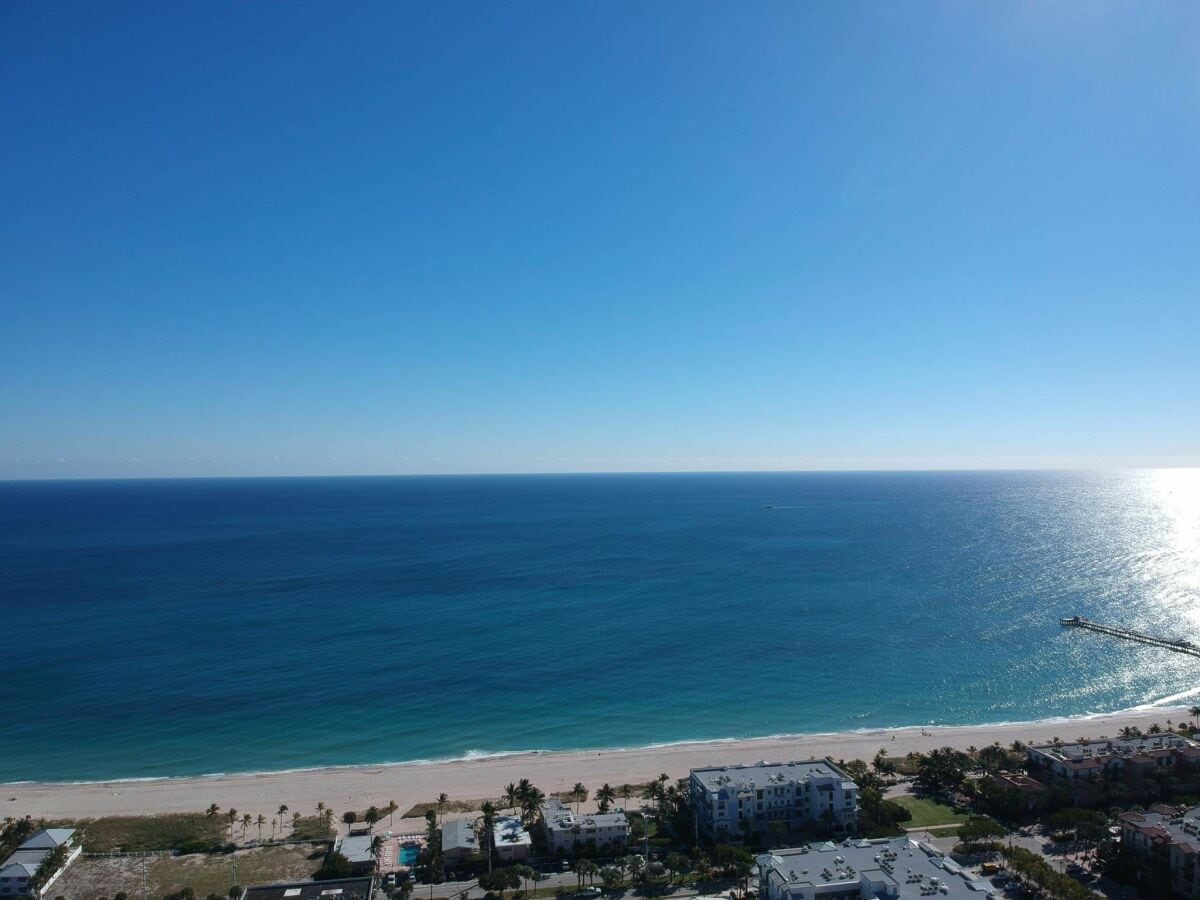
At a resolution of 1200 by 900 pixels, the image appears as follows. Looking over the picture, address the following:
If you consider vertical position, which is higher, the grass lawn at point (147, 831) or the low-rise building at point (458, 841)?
the low-rise building at point (458, 841)

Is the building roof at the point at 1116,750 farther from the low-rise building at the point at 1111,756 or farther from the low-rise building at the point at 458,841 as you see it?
the low-rise building at the point at 458,841

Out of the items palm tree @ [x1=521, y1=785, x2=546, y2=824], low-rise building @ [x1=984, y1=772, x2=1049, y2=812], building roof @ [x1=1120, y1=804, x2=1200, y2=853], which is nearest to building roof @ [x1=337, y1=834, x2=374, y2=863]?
palm tree @ [x1=521, y1=785, x2=546, y2=824]

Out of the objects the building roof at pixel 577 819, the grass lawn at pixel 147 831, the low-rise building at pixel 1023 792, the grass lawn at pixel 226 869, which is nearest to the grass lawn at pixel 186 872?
the grass lawn at pixel 226 869

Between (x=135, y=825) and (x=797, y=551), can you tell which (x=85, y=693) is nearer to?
(x=135, y=825)

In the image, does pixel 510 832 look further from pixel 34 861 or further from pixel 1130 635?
pixel 1130 635

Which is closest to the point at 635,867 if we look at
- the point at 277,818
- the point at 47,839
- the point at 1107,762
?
the point at 277,818

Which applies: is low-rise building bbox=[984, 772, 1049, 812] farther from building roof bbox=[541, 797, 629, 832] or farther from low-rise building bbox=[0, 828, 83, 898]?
low-rise building bbox=[0, 828, 83, 898]
